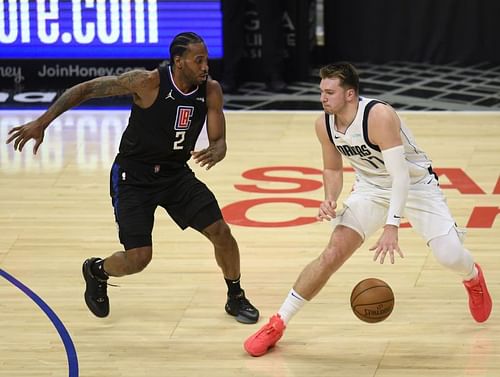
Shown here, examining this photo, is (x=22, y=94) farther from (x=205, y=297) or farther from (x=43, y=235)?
(x=205, y=297)

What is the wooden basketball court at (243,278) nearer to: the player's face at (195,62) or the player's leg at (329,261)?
the player's leg at (329,261)

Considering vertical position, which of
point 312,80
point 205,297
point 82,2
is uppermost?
point 82,2

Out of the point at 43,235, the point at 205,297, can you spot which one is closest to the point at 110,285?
the point at 205,297

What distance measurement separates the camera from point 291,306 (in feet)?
20.1

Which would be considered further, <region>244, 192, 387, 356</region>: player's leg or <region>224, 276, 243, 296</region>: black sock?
<region>224, 276, 243, 296</region>: black sock

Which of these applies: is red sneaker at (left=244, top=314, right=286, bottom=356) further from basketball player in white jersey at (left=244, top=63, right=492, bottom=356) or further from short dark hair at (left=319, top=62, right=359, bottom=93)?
short dark hair at (left=319, top=62, right=359, bottom=93)

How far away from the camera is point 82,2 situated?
12.6 meters

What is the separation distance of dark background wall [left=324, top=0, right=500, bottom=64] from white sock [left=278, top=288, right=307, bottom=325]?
26.6ft

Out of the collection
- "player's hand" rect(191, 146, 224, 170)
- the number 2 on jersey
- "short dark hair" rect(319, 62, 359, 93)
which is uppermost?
"short dark hair" rect(319, 62, 359, 93)

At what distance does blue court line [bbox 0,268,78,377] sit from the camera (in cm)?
608

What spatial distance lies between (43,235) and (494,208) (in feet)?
11.1

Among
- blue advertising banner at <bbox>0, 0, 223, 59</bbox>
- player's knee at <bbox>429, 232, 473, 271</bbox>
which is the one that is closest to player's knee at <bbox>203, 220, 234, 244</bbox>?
player's knee at <bbox>429, 232, 473, 271</bbox>

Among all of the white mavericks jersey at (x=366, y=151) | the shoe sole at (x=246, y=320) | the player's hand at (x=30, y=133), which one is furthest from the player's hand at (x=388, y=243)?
the player's hand at (x=30, y=133)

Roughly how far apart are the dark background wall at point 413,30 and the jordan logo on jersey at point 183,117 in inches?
308
